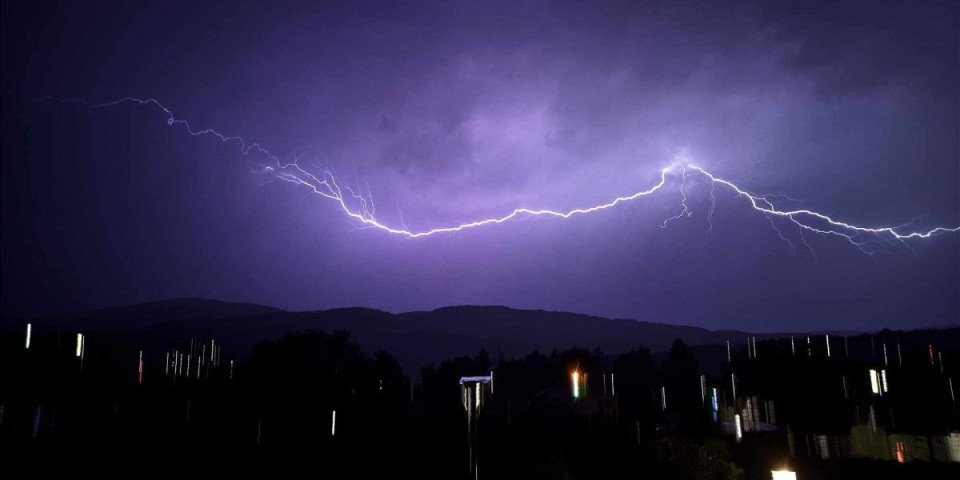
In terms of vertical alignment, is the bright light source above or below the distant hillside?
below

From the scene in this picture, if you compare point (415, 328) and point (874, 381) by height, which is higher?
point (415, 328)

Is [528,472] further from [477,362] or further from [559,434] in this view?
[477,362]

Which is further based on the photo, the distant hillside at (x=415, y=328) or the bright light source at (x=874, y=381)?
the distant hillside at (x=415, y=328)

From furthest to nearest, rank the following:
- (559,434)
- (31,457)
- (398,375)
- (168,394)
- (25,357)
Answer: (398,375) → (25,357) → (168,394) → (559,434) → (31,457)

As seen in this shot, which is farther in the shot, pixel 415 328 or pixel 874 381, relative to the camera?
pixel 415 328

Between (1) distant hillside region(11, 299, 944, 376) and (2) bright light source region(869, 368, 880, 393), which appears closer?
(2) bright light source region(869, 368, 880, 393)

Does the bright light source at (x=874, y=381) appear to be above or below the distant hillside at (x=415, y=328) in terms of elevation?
below

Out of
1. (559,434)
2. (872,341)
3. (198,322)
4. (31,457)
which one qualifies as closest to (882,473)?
(559,434)

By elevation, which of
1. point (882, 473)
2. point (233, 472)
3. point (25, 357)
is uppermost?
point (25, 357)
